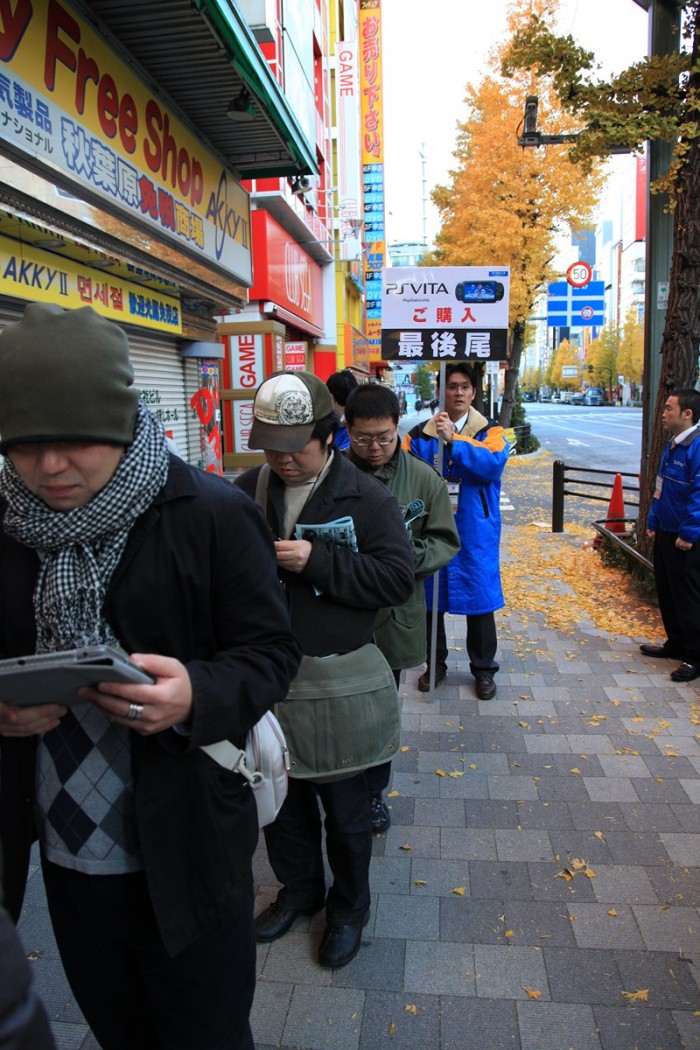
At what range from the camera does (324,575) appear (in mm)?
2203

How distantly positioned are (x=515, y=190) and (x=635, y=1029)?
67.4 feet

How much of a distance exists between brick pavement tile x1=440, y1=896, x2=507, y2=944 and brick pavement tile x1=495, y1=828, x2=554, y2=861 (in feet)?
1.03

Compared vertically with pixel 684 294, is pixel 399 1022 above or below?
below

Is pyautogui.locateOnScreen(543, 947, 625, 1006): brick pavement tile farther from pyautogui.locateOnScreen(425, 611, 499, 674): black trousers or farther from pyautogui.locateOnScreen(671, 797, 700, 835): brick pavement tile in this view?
pyautogui.locateOnScreen(425, 611, 499, 674): black trousers

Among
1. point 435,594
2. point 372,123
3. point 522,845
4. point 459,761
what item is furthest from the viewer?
point 372,123

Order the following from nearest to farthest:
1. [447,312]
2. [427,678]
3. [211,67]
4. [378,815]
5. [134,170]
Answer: [378,815] < [447,312] < [427,678] < [134,170] < [211,67]

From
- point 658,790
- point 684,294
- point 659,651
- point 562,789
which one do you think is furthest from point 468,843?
point 684,294

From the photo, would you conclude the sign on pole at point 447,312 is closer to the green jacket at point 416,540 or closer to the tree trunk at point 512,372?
the green jacket at point 416,540

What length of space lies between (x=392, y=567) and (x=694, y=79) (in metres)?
6.11

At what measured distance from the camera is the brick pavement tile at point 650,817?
3229 millimetres

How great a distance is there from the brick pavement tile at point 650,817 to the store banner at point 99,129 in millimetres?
4306

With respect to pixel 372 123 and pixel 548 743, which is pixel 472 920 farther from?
pixel 372 123

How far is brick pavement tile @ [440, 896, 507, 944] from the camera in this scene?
261 cm

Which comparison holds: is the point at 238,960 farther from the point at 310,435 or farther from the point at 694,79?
the point at 694,79
